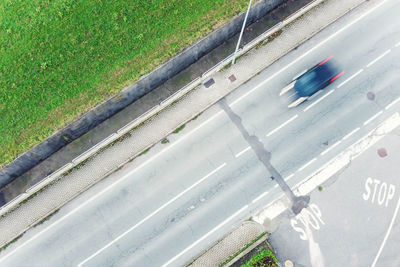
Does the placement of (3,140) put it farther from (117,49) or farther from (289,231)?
(289,231)

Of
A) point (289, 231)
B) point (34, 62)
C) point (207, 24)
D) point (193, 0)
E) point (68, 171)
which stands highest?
point (34, 62)

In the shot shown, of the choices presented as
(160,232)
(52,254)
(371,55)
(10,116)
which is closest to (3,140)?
(10,116)

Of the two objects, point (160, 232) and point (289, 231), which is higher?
point (160, 232)

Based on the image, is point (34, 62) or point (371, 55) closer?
point (34, 62)

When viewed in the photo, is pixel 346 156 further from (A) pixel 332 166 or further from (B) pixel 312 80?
(B) pixel 312 80

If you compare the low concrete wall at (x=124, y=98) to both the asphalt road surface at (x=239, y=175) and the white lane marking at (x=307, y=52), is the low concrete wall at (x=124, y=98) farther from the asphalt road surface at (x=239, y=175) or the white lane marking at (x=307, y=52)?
the white lane marking at (x=307, y=52)

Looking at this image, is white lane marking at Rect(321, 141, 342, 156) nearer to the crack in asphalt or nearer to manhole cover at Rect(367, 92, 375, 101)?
the crack in asphalt

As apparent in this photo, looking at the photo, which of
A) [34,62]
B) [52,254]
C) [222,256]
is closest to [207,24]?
[34,62]
